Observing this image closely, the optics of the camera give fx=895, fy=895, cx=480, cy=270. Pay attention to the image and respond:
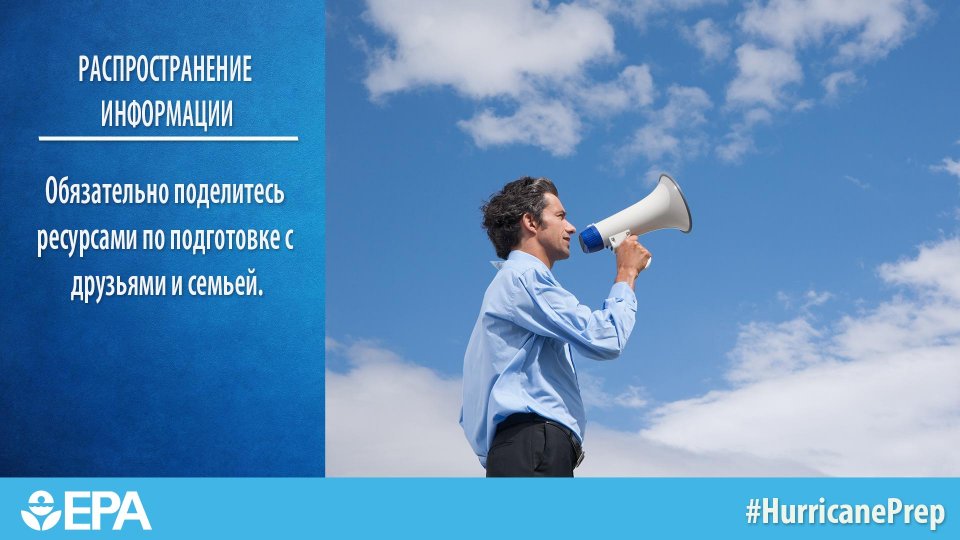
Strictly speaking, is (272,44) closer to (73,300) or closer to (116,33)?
(116,33)

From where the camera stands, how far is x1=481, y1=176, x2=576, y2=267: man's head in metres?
2.98

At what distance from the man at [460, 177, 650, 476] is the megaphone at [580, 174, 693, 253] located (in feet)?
1.05

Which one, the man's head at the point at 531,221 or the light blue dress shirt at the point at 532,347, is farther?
the man's head at the point at 531,221

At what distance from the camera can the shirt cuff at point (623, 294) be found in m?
2.90

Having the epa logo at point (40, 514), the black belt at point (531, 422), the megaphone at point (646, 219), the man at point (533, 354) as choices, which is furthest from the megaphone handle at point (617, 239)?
the epa logo at point (40, 514)

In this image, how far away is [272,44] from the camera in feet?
16.0

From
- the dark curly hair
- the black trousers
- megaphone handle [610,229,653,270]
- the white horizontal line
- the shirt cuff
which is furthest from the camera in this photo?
the white horizontal line

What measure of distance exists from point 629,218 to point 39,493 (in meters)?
2.22

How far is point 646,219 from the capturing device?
3.41 meters

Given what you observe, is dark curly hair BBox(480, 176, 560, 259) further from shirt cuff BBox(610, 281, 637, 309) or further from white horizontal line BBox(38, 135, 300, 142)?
white horizontal line BBox(38, 135, 300, 142)

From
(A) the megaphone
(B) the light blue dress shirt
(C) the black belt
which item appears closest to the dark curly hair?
(B) the light blue dress shirt

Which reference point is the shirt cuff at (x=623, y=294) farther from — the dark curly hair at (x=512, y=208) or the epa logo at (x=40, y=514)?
the epa logo at (x=40, y=514)

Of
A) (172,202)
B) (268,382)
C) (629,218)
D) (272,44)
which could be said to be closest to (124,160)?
(172,202)

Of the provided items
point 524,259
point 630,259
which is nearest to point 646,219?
point 630,259
